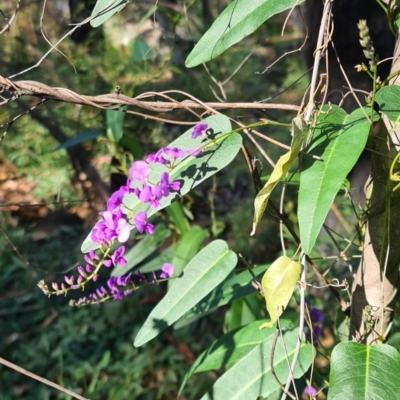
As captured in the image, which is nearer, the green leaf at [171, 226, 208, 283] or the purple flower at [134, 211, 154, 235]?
the purple flower at [134, 211, 154, 235]

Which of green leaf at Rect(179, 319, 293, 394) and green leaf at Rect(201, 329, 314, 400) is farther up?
green leaf at Rect(201, 329, 314, 400)

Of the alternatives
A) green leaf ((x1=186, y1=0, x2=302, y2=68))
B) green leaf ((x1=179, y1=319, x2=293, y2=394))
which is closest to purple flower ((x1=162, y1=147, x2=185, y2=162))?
green leaf ((x1=186, y1=0, x2=302, y2=68))

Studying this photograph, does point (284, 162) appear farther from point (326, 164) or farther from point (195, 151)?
point (195, 151)

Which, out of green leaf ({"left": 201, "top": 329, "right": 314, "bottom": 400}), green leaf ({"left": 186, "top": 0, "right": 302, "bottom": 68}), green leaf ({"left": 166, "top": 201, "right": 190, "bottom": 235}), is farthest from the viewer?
green leaf ({"left": 166, "top": 201, "right": 190, "bottom": 235})

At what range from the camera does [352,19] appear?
5.47 feet

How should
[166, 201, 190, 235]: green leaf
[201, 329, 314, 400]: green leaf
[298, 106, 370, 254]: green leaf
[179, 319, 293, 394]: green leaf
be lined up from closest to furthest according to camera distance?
[298, 106, 370, 254]: green leaf
[201, 329, 314, 400]: green leaf
[179, 319, 293, 394]: green leaf
[166, 201, 190, 235]: green leaf

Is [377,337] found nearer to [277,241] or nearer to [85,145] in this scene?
[277,241]

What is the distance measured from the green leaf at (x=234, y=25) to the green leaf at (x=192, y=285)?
284 mm

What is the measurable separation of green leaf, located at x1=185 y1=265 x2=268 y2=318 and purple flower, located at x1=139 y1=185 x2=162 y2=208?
31 cm

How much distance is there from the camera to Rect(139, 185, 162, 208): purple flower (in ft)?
2.25

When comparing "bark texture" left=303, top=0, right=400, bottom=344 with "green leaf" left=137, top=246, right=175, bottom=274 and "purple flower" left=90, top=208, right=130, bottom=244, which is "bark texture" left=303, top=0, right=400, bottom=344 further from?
"green leaf" left=137, top=246, right=175, bottom=274

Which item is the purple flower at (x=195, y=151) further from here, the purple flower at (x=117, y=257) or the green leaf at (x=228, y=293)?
the green leaf at (x=228, y=293)

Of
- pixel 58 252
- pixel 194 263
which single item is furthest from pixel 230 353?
pixel 58 252

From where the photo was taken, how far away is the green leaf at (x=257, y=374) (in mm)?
799
